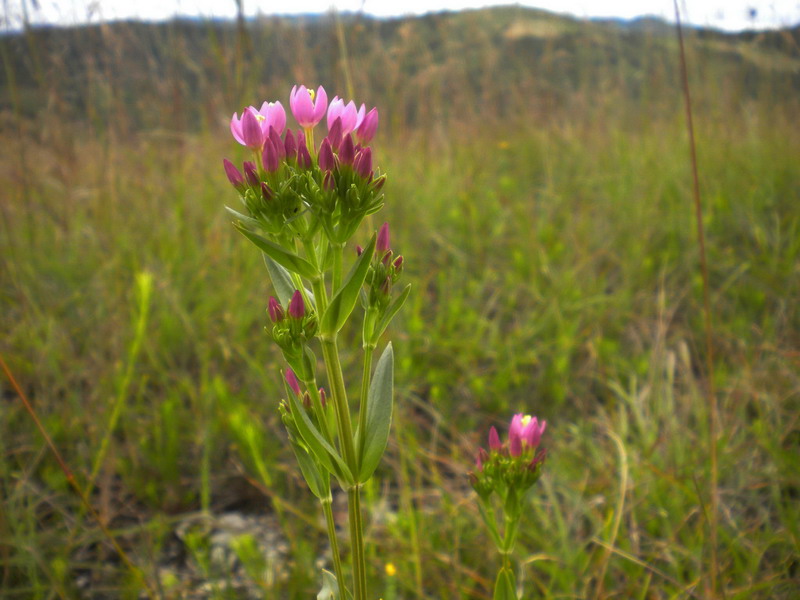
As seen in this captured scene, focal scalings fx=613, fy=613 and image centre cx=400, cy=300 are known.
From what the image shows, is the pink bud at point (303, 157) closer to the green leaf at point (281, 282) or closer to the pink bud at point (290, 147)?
the pink bud at point (290, 147)

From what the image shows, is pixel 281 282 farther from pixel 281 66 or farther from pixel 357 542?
pixel 281 66

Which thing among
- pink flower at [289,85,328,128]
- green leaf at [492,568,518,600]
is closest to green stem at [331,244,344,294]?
pink flower at [289,85,328,128]

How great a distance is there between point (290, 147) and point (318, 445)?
0.40 metres

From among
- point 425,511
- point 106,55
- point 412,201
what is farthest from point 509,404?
point 106,55

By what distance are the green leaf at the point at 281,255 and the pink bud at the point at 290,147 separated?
0.39ft

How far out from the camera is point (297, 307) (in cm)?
80

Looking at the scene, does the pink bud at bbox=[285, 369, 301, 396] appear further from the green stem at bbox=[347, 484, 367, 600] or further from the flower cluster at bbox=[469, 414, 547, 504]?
the flower cluster at bbox=[469, 414, 547, 504]

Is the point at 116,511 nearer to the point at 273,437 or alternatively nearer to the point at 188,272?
the point at 273,437

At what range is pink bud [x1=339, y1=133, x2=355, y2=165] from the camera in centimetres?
81

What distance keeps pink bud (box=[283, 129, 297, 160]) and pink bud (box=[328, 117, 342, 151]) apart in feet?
0.17

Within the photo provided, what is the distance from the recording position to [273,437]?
2.06m

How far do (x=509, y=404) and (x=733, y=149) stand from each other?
119 inches

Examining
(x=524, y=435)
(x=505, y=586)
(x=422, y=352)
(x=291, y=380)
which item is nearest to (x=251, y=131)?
(x=291, y=380)

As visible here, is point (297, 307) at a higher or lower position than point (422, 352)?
higher
